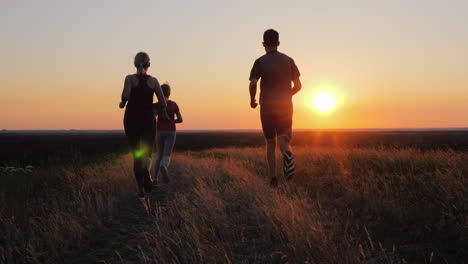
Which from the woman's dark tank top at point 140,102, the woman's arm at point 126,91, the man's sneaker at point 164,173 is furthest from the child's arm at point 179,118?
the woman's arm at point 126,91

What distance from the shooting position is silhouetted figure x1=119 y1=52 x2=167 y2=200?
5.62 meters

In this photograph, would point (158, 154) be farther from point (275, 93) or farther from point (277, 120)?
point (275, 93)

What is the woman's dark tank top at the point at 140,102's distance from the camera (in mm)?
5637

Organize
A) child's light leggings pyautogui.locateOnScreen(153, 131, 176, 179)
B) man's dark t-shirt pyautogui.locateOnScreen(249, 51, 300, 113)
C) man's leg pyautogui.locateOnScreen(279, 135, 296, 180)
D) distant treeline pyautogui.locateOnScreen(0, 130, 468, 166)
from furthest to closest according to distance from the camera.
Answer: distant treeline pyautogui.locateOnScreen(0, 130, 468, 166)
child's light leggings pyautogui.locateOnScreen(153, 131, 176, 179)
man's dark t-shirt pyautogui.locateOnScreen(249, 51, 300, 113)
man's leg pyautogui.locateOnScreen(279, 135, 296, 180)

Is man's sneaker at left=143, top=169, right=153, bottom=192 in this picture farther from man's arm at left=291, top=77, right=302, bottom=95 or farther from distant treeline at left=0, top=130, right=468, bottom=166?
distant treeline at left=0, top=130, right=468, bottom=166

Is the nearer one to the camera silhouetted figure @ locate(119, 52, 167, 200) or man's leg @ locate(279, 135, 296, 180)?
silhouetted figure @ locate(119, 52, 167, 200)

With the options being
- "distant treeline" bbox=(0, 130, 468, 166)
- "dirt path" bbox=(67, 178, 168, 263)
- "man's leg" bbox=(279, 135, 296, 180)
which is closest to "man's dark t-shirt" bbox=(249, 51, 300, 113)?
"man's leg" bbox=(279, 135, 296, 180)

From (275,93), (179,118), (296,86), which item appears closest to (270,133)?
(275,93)

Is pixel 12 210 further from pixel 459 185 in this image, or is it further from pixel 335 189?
pixel 459 185

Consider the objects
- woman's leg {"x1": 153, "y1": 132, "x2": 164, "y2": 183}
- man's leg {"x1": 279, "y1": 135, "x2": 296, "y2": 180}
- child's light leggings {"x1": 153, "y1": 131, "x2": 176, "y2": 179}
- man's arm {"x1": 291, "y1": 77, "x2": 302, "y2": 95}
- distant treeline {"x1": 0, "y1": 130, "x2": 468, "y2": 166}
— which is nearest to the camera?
man's leg {"x1": 279, "y1": 135, "x2": 296, "y2": 180}

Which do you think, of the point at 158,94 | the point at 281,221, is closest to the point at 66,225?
the point at 281,221

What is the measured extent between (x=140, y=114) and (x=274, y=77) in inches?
87.5

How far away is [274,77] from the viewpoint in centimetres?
584

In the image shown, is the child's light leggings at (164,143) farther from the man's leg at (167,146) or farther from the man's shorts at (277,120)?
the man's shorts at (277,120)
